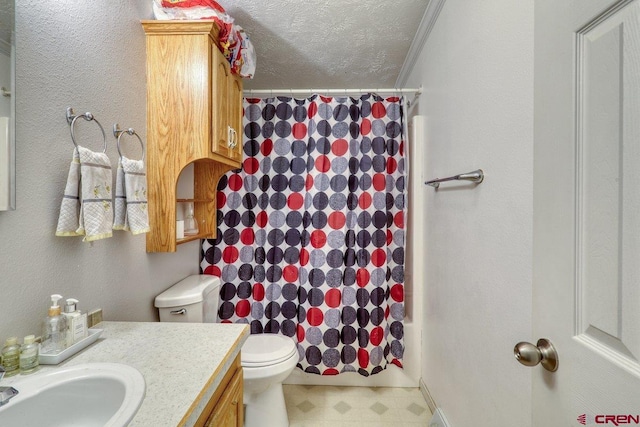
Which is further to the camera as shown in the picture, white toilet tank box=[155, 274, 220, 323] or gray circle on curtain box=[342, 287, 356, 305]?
gray circle on curtain box=[342, 287, 356, 305]

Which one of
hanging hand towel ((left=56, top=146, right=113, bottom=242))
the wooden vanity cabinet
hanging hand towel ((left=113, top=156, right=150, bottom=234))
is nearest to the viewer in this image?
the wooden vanity cabinet

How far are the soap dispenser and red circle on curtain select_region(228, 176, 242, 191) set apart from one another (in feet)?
3.97

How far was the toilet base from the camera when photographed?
154cm

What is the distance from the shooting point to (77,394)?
720 mm

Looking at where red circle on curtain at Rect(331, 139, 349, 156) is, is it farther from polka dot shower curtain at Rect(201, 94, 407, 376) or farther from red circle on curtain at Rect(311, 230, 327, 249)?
red circle on curtain at Rect(311, 230, 327, 249)

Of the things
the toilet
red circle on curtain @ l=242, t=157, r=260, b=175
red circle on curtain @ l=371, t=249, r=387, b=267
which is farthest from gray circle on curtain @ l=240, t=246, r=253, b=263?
red circle on curtain @ l=371, t=249, r=387, b=267

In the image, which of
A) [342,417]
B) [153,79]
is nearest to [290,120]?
[153,79]

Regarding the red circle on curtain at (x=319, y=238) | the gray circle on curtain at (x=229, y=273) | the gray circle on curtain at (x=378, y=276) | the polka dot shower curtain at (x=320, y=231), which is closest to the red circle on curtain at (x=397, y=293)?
the polka dot shower curtain at (x=320, y=231)

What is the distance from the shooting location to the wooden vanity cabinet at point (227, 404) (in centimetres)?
79

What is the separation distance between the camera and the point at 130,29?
49.7 inches

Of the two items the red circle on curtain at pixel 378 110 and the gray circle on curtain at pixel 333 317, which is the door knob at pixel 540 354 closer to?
the gray circle on curtain at pixel 333 317

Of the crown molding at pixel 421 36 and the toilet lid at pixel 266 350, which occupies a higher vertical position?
the crown molding at pixel 421 36

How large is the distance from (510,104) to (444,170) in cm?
60

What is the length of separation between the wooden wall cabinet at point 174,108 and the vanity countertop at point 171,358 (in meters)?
0.49
